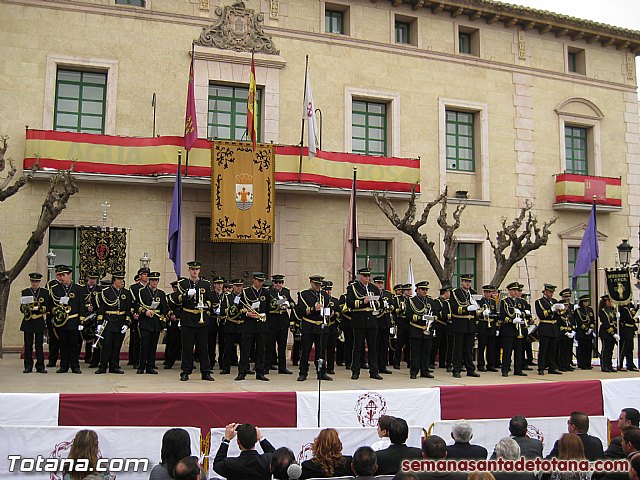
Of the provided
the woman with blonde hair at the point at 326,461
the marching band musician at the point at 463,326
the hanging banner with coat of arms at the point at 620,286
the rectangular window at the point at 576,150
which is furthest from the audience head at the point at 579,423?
the rectangular window at the point at 576,150

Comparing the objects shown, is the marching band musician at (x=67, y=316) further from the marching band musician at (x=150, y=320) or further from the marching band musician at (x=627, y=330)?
the marching band musician at (x=627, y=330)

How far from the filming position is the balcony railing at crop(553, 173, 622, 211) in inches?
850

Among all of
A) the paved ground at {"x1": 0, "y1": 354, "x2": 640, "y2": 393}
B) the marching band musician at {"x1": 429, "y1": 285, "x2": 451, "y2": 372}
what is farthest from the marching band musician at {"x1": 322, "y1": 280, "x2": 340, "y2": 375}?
the marching band musician at {"x1": 429, "y1": 285, "x2": 451, "y2": 372}

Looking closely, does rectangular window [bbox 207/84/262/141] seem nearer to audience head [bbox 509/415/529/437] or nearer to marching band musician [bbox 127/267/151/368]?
marching band musician [bbox 127/267/151/368]

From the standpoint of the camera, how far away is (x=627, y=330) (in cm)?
1498

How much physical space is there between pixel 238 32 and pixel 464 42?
786 centimetres

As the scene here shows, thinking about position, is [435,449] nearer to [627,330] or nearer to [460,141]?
[627,330]

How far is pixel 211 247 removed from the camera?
18484mm

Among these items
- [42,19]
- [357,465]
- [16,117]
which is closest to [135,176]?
[16,117]

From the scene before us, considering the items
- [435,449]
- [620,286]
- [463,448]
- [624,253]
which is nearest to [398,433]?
[435,449]

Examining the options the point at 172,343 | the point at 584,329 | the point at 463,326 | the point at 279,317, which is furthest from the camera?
the point at 584,329

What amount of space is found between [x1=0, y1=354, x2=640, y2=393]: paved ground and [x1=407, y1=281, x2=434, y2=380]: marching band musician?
0.34 meters

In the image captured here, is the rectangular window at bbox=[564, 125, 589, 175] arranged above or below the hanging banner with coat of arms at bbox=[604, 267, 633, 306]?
above

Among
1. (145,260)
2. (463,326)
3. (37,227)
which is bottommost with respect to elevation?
(463,326)
